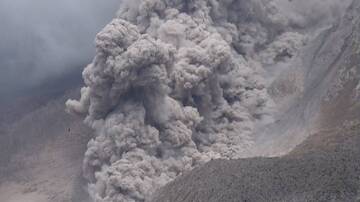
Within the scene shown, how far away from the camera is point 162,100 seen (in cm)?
3306

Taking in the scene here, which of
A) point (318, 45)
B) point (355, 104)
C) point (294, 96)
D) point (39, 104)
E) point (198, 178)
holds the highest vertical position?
point (39, 104)

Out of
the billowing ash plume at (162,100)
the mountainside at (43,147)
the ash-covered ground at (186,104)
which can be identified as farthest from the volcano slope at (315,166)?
the mountainside at (43,147)

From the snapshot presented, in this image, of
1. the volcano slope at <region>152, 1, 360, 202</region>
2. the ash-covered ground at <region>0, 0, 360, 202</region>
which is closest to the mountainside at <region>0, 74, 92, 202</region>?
the ash-covered ground at <region>0, 0, 360, 202</region>

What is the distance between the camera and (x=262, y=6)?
40.6m

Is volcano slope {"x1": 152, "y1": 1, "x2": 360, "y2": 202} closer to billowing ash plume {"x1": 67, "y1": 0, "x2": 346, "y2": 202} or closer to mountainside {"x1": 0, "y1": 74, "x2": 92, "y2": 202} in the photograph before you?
billowing ash plume {"x1": 67, "y1": 0, "x2": 346, "y2": 202}

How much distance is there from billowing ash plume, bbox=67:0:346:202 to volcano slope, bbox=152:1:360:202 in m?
A: 4.60

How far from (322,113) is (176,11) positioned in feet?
40.2

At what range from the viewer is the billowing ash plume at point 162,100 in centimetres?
3092

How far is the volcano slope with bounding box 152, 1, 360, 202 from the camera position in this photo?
18312 mm

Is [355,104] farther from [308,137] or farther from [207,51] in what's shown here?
[207,51]

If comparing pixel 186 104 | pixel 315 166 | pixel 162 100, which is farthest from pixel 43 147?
pixel 315 166

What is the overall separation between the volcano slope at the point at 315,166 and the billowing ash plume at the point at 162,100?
4599 mm

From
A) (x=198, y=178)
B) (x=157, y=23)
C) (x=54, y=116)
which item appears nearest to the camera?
(x=198, y=178)

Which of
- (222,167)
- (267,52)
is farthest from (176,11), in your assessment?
(222,167)
